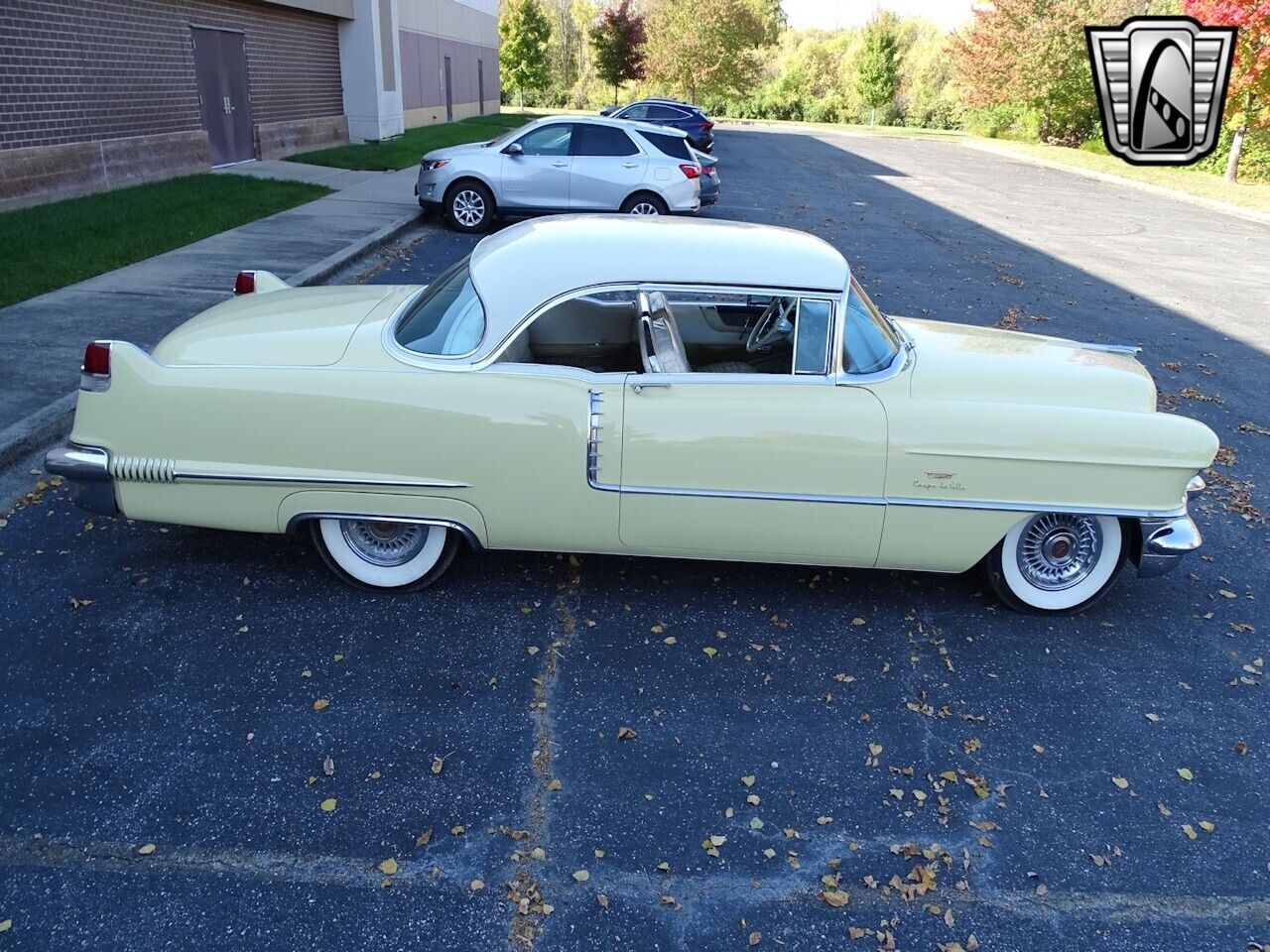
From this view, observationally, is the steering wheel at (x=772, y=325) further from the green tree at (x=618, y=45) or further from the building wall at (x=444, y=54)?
the green tree at (x=618, y=45)

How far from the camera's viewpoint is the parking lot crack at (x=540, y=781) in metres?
2.75

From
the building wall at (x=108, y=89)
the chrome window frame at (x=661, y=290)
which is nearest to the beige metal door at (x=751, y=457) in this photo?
the chrome window frame at (x=661, y=290)

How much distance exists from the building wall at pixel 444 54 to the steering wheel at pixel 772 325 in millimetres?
24299

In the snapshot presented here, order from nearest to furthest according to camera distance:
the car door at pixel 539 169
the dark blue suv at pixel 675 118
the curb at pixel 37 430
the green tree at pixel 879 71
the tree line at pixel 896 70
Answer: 1. the curb at pixel 37 430
2. the car door at pixel 539 169
3. the dark blue suv at pixel 675 118
4. the tree line at pixel 896 70
5. the green tree at pixel 879 71

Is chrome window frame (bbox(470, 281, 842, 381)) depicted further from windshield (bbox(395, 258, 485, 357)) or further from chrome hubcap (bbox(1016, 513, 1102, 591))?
chrome hubcap (bbox(1016, 513, 1102, 591))

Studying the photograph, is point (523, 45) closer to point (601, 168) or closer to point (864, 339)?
point (601, 168)

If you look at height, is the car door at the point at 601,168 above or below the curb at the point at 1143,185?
above

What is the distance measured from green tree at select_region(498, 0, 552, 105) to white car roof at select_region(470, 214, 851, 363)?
46645 mm

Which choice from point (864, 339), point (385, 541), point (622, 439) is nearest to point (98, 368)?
point (385, 541)

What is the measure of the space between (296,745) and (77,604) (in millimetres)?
1434

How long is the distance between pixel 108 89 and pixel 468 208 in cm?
532

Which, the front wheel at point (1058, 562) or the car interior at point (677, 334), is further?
the front wheel at point (1058, 562)

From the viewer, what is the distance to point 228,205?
12.8 metres

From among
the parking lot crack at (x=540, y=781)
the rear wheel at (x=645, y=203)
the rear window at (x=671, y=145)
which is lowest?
the parking lot crack at (x=540, y=781)
